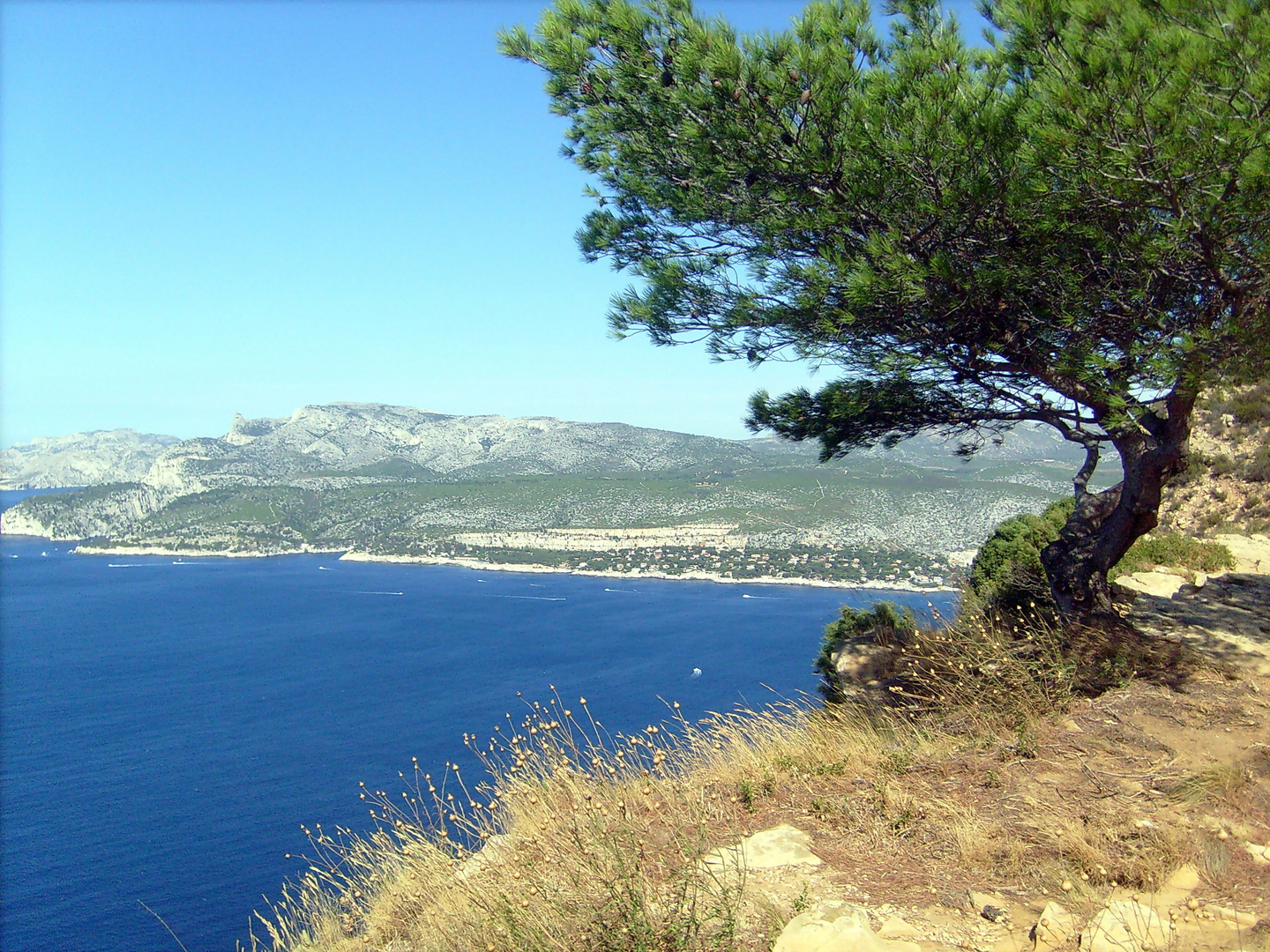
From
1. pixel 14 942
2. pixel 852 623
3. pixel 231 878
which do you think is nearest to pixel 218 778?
pixel 231 878

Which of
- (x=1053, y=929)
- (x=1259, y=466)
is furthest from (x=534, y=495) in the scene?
(x=1053, y=929)

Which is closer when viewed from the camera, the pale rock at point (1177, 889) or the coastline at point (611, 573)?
the pale rock at point (1177, 889)

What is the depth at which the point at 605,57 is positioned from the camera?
6.27 meters

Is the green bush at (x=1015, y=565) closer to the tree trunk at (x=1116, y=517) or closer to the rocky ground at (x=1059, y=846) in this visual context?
the tree trunk at (x=1116, y=517)

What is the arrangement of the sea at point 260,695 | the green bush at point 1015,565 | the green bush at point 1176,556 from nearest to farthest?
the green bush at point 1015,565 < the green bush at point 1176,556 < the sea at point 260,695

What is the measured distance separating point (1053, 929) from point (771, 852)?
1.16 meters

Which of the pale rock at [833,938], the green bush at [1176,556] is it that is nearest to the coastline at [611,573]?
the green bush at [1176,556]

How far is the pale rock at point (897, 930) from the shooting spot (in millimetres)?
2857

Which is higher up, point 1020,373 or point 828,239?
point 828,239

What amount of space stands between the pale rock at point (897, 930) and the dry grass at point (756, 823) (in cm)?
20

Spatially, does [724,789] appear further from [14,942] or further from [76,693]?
[76,693]

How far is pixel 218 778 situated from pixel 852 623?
1180 inches

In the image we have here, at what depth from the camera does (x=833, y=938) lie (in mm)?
2664

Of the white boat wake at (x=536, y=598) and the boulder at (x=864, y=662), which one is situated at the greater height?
the boulder at (x=864, y=662)
